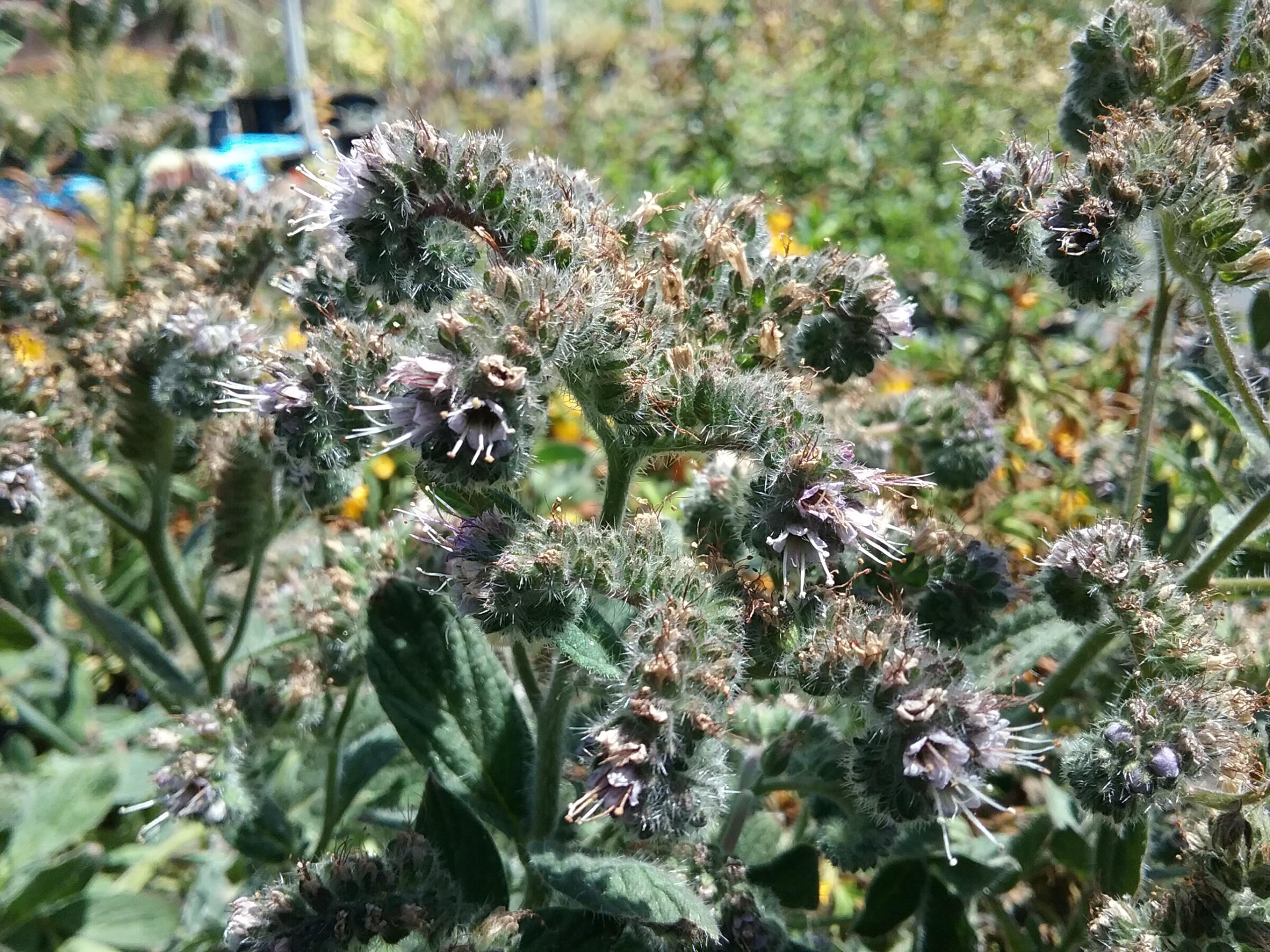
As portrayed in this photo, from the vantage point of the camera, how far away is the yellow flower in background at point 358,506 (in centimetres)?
375

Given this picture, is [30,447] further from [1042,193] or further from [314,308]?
[1042,193]

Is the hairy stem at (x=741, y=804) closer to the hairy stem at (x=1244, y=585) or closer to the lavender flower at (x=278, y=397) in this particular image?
the hairy stem at (x=1244, y=585)

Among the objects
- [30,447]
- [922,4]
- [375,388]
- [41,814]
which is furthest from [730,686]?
[922,4]

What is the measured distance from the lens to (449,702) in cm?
215

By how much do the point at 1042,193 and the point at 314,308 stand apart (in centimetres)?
160

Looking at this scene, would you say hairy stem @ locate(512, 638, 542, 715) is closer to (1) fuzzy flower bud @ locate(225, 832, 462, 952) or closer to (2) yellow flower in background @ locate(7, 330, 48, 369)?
(1) fuzzy flower bud @ locate(225, 832, 462, 952)

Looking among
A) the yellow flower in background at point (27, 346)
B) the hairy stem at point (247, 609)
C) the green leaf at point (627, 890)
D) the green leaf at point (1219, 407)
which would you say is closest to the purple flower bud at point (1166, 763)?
the green leaf at point (1219, 407)

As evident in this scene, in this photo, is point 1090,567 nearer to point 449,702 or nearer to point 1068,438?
point 449,702

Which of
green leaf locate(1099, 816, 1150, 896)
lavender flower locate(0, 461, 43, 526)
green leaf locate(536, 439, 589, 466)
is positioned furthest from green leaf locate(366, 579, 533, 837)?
green leaf locate(536, 439, 589, 466)

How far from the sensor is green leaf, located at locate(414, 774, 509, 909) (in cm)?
210

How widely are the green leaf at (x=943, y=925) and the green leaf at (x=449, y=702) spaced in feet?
3.20

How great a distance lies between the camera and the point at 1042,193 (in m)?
2.12

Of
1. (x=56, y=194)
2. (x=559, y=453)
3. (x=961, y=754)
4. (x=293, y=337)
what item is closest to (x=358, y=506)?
(x=293, y=337)

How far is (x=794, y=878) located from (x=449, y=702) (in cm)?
83
